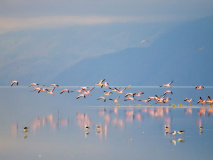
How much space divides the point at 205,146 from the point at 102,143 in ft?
17.5

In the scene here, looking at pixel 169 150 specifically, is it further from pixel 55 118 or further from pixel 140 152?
pixel 55 118

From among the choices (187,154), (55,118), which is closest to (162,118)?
(55,118)

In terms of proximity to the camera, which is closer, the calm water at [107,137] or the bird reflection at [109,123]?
the calm water at [107,137]

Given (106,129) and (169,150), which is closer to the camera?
(169,150)

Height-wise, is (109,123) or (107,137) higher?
(109,123)

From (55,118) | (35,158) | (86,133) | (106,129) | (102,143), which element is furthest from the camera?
(55,118)

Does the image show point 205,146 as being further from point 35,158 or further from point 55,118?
point 55,118

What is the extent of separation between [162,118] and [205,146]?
16241 mm

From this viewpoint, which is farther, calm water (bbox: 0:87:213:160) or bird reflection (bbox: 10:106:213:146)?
bird reflection (bbox: 10:106:213:146)

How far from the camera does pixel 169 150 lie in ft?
100

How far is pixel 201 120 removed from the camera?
4562 centimetres

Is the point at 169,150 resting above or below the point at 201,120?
below

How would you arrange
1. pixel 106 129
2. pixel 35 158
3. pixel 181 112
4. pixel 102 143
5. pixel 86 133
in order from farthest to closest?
pixel 181 112, pixel 106 129, pixel 86 133, pixel 102 143, pixel 35 158

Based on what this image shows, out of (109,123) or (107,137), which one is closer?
(107,137)
